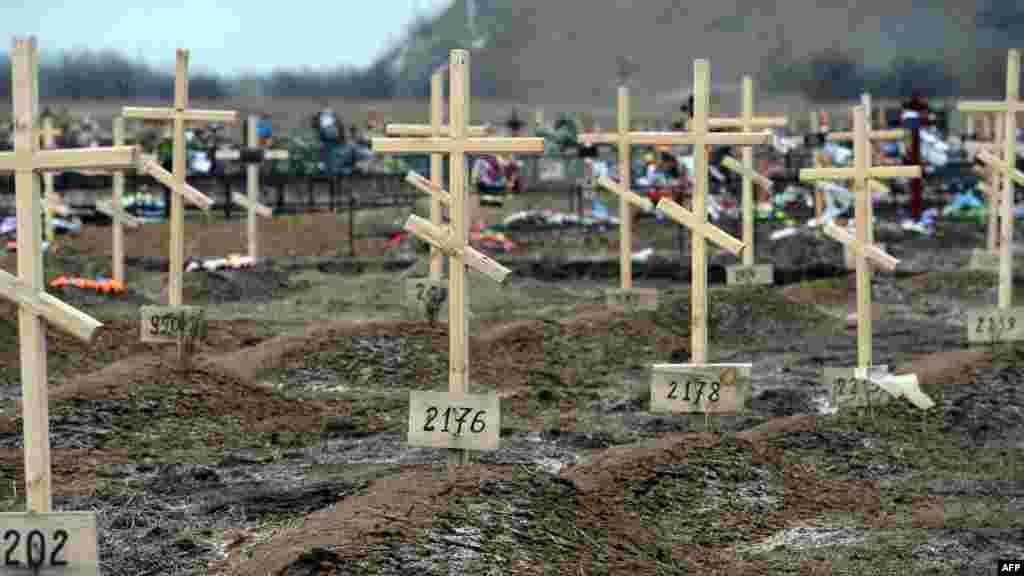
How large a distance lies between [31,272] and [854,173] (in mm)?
8301

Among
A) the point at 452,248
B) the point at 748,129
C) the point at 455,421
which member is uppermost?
the point at 748,129

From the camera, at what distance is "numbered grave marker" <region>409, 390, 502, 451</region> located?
12.7 m

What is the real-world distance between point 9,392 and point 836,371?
7691 millimetres

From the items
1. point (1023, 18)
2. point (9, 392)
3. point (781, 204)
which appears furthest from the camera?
point (1023, 18)

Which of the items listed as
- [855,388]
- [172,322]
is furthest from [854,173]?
[172,322]

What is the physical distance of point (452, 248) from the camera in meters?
12.7

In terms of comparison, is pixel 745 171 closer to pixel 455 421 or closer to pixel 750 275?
pixel 750 275

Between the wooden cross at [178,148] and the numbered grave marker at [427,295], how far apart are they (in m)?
2.95

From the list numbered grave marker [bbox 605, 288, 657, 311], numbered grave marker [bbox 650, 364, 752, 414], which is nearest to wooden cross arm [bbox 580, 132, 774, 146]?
numbered grave marker [bbox 650, 364, 752, 414]

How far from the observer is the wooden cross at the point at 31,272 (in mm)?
10273

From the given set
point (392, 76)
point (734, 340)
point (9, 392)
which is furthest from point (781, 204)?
point (392, 76)

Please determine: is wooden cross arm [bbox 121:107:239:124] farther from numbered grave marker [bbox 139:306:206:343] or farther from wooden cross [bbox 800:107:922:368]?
wooden cross [bbox 800:107:922:368]

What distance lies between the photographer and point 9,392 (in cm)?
1897

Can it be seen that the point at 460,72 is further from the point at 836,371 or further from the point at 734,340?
the point at 734,340
